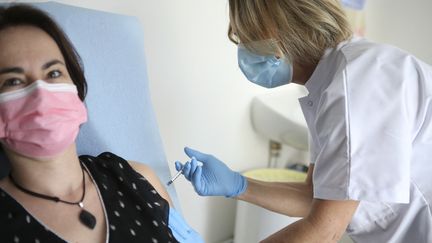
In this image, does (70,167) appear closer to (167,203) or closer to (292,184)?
(167,203)

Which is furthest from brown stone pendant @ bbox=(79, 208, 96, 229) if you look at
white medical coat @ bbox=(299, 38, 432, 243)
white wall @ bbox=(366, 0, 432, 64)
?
white wall @ bbox=(366, 0, 432, 64)

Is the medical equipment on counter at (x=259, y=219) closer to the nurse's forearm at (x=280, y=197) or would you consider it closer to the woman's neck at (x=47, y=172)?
the nurse's forearm at (x=280, y=197)

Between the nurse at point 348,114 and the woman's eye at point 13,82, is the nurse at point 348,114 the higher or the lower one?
the lower one

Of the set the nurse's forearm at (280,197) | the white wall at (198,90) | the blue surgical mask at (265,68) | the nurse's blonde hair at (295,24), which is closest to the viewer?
the nurse's blonde hair at (295,24)

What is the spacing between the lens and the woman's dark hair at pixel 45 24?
2.93 feet

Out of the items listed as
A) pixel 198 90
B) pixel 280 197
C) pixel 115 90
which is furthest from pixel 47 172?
pixel 198 90

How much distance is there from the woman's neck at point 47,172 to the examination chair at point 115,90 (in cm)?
21

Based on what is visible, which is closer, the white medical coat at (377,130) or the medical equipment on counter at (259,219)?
the white medical coat at (377,130)

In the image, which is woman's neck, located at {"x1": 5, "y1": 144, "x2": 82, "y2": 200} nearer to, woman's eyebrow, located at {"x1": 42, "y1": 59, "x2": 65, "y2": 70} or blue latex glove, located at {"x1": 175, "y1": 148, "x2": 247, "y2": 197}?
woman's eyebrow, located at {"x1": 42, "y1": 59, "x2": 65, "y2": 70}

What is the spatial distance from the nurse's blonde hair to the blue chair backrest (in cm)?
36

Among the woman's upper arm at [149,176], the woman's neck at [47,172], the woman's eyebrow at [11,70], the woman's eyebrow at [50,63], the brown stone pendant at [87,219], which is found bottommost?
the woman's upper arm at [149,176]

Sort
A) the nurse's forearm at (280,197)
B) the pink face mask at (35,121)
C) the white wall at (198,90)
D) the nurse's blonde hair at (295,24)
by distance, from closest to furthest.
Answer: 1. the pink face mask at (35,121)
2. the nurse's blonde hair at (295,24)
3. the nurse's forearm at (280,197)
4. the white wall at (198,90)

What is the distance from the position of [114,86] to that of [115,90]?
0.5 inches

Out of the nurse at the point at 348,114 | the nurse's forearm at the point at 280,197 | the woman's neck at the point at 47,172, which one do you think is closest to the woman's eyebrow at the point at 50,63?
the woman's neck at the point at 47,172
